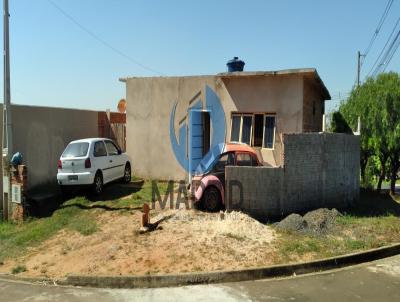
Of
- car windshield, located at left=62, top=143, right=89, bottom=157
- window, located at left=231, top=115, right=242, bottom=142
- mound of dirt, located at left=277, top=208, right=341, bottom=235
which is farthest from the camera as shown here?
window, located at left=231, top=115, right=242, bottom=142

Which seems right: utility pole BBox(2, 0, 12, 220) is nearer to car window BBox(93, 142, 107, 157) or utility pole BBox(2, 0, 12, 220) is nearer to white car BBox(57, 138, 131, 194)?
white car BBox(57, 138, 131, 194)

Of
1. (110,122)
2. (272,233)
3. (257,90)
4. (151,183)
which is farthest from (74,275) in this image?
(110,122)

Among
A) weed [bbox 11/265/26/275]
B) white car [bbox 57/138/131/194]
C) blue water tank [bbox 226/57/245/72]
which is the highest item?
blue water tank [bbox 226/57/245/72]

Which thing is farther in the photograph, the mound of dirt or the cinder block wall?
the cinder block wall

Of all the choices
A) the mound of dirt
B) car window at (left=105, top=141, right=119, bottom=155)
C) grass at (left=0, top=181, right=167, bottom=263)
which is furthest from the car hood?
car window at (left=105, top=141, right=119, bottom=155)

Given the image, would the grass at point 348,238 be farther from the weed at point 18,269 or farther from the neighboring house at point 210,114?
the weed at point 18,269

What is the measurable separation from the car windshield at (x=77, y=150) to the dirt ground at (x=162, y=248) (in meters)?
2.90

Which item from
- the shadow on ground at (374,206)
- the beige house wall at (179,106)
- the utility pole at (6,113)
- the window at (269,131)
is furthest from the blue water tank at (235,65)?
the utility pole at (6,113)

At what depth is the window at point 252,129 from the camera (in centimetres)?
1355

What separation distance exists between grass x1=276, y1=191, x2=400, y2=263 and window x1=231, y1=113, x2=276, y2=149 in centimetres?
363

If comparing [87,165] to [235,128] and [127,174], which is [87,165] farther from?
[235,128]

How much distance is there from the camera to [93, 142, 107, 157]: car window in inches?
509

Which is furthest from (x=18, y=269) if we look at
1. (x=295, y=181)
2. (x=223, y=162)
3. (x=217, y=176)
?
(x=295, y=181)

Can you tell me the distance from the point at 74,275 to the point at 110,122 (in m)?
10.5
